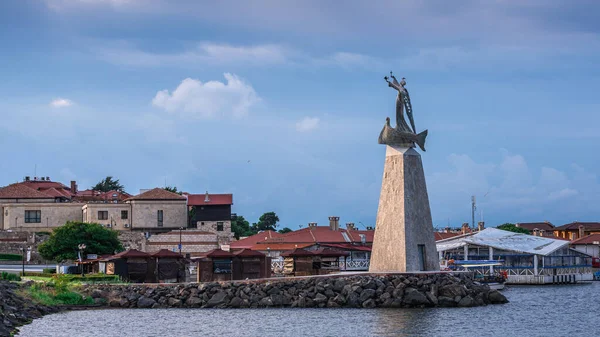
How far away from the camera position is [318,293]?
5012 centimetres

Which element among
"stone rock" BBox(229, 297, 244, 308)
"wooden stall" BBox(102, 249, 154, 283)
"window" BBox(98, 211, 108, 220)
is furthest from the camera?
"window" BBox(98, 211, 108, 220)

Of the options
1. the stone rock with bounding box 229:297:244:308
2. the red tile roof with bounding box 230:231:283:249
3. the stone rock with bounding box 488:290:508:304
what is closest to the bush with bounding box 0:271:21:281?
the stone rock with bounding box 229:297:244:308

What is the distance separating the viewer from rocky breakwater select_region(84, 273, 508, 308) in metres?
49.2

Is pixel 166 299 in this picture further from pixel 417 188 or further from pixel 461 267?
pixel 461 267

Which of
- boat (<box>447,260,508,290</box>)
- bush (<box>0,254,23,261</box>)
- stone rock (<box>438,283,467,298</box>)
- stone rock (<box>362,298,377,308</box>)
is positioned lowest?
stone rock (<box>362,298,377,308</box>)

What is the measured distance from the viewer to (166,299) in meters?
51.8

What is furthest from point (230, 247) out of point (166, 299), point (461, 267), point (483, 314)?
point (483, 314)

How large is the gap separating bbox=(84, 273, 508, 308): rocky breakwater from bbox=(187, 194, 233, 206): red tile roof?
37.6 meters

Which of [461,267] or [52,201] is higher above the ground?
[52,201]

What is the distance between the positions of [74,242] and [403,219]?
3204cm

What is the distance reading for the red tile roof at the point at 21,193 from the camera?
3590 inches

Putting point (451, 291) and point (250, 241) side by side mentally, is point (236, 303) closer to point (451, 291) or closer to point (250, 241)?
point (451, 291)

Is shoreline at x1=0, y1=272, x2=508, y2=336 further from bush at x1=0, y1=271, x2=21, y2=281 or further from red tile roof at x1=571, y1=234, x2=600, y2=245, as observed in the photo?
red tile roof at x1=571, y1=234, x2=600, y2=245

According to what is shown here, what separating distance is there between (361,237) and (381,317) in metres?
42.1
